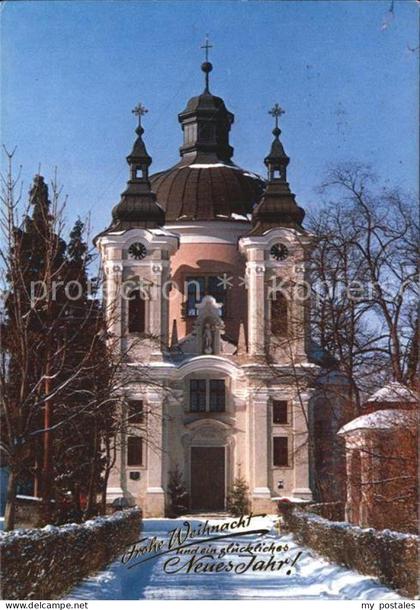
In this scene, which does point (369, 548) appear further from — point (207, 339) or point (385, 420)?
point (207, 339)

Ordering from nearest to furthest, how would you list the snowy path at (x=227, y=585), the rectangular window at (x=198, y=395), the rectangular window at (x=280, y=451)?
1. the snowy path at (x=227, y=585)
2. the rectangular window at (x=280, y=451)
3. the rectangular window at (x=198, y=395)

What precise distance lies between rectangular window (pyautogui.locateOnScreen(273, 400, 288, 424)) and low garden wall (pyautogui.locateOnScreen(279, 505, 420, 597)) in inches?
754

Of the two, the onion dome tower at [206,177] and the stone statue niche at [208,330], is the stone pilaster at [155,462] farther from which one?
the onion dome tower at [206,177]

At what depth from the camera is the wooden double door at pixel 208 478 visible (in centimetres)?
3943

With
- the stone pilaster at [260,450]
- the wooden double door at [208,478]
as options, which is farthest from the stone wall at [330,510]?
the stone pilaster at [260,450]

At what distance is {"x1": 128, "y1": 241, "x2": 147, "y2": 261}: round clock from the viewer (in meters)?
Answer: 42.0

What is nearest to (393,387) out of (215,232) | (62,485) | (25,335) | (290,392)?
(25,335)

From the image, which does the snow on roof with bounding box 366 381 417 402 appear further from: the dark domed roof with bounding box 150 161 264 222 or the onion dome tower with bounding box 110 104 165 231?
the dark domed roof with bounding box 150 161 264 222

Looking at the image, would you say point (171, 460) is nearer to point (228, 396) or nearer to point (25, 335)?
point (228, 396)

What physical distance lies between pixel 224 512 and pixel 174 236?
11.5 metres

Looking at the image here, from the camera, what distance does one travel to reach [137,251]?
42062 millimetres

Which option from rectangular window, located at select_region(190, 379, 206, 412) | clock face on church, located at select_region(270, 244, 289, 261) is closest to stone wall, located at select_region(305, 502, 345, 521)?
rectangular window, located at select_region(190, 379, 206, 412)

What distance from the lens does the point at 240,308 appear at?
4522cm

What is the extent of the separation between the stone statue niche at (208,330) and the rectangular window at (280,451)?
436 cm
